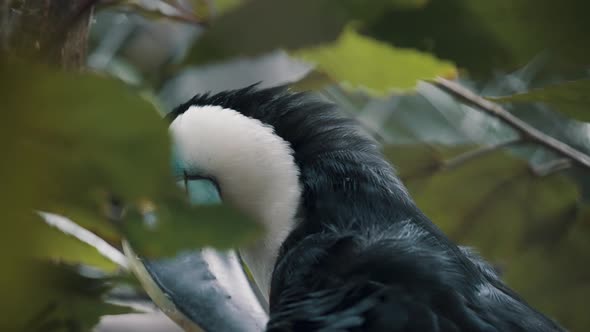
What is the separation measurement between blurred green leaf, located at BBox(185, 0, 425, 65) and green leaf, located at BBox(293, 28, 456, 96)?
0.81 feet

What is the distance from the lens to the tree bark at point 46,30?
262 mm

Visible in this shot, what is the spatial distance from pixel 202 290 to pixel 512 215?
0.51 m

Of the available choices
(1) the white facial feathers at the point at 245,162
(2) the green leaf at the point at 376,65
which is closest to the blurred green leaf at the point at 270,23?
(2) the green leaf at the point at 376,65

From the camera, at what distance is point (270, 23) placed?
0.32 metres

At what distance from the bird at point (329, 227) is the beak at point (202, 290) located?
0.09 ft

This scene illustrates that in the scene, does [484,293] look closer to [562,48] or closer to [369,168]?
[369,168]

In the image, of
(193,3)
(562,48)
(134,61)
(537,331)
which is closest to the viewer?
(562,48)

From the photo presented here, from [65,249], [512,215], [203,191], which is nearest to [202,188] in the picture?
[203,191]

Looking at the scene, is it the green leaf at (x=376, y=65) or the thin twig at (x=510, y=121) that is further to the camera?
the thin twig at (x=510, y=121)

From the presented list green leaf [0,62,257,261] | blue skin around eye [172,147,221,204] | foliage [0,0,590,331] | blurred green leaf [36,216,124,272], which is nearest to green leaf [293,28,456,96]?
foliage [0,0,590,331]

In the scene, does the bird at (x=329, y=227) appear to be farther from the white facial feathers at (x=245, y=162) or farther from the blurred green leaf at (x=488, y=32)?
the blurred green leaf at (x=488, y=32)

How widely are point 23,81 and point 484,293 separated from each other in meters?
0.47

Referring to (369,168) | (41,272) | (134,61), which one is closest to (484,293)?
(369,168)

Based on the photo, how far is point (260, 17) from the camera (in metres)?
0.31
